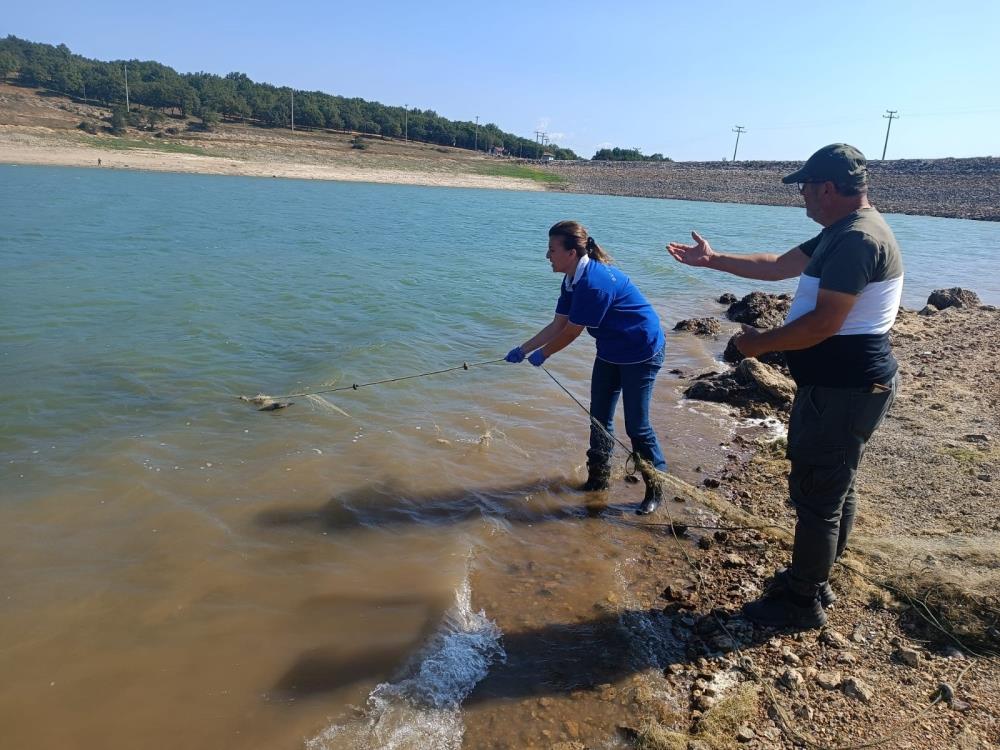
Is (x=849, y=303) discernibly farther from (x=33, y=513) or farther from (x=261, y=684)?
(x=33, y=513)

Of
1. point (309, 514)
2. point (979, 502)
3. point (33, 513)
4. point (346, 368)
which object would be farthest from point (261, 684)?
point (346, 368)

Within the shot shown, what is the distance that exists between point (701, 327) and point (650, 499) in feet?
25.2

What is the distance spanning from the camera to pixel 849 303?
10.1 feet

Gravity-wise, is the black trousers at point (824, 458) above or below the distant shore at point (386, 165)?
below

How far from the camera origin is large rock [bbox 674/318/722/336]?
1230cm

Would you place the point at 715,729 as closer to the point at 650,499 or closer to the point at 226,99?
the point at 650,499

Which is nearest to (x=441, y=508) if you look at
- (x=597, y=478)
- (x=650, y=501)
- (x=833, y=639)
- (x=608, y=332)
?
(x=597, y=478)

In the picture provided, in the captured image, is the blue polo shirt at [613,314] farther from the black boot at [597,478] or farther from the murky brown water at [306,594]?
the murky brown water at [306,594]

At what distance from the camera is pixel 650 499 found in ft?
17.7

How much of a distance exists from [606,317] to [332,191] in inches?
1764

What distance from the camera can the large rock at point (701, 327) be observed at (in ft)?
40.4

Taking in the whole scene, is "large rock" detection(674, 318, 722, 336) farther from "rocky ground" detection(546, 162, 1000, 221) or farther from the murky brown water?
"rocky ground" detection(546, 162, 1000, 221)

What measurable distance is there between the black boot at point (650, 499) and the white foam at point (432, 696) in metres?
1.82

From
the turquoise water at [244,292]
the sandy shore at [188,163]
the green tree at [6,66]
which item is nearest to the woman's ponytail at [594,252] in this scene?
the turquoise water at [244,292]
